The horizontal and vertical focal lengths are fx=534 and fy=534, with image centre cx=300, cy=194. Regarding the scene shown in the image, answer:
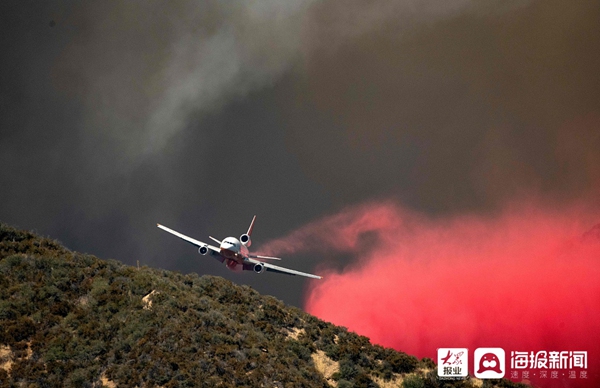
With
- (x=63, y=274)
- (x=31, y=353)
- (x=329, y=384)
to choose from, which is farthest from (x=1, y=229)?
(x=329, y=384)

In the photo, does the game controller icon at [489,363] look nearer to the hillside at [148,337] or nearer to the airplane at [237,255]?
the hillside at [148,337]

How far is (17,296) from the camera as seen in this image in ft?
145

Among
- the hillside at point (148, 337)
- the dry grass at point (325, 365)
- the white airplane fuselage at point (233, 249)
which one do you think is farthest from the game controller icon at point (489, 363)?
the white airplane fuselage at point (233, 249)

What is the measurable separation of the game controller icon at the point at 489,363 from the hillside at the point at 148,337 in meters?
2.36

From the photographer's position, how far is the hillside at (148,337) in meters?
39.0

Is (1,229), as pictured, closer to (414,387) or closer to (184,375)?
(184,375)

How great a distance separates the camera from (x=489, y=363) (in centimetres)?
5491

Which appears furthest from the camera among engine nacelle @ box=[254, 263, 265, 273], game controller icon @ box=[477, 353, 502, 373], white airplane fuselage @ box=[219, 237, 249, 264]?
engine nacelle @ box=[254, 263, 265, 273]

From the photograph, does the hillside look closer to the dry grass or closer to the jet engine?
the dry grass

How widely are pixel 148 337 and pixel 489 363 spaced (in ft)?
113

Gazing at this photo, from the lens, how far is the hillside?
128 feet

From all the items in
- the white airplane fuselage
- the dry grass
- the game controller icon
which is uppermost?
the white airplane fuselage

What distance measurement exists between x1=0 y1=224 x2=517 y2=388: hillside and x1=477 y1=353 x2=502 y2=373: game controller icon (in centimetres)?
236

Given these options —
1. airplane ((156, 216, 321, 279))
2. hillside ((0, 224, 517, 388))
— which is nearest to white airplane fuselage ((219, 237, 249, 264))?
airplane ((156, 216, 321, 279))
